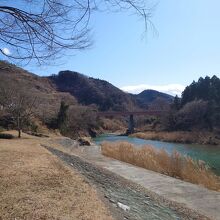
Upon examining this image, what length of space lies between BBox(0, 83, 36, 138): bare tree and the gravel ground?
1725 cm

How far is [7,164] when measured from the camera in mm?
10359

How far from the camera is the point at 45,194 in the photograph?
7.47 m

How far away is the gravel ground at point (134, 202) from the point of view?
7.58 metres

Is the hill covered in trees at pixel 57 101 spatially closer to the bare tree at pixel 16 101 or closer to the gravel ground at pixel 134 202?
the bare tree at pixel 16 101

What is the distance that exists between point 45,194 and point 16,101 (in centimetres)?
2238

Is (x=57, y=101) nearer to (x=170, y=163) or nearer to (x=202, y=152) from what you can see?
(x=202, y=152)

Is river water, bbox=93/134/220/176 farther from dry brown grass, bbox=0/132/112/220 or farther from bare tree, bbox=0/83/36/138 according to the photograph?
dry brown grass, bbox=0/132/112/220

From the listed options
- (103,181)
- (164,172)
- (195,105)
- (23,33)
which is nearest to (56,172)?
(103,181)

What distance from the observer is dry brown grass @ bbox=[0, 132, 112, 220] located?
20.7ft

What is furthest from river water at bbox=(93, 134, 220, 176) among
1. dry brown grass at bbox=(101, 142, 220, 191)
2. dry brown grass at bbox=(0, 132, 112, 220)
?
dry brown grass at bbox=(0, 132, 112, 220)

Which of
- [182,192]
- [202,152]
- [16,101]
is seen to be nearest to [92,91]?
[202,152]

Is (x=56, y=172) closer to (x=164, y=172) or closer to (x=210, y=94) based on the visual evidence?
(x=164, y=172)

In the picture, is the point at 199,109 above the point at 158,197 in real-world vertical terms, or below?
above

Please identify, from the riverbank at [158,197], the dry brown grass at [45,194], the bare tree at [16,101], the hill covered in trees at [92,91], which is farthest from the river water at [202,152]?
the hill covered in trees at [92,91]
